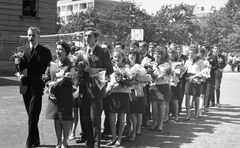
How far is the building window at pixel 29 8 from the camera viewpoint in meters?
30.4

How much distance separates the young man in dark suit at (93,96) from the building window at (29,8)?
983 inches

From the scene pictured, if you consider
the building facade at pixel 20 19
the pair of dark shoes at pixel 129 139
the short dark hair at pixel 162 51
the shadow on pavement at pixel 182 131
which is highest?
the building facade at pixel 20 19

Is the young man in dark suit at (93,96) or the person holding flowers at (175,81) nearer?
the young man in dark suit at (93,96)

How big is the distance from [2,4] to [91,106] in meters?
24.3

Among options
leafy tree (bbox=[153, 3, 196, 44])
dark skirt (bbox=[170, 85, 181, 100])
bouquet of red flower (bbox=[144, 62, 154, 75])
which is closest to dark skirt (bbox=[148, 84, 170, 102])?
bouquet of red flower (bbox=[144, 62, 154, 75])

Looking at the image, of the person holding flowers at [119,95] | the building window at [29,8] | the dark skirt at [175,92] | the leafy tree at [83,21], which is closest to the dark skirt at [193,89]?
the dark skirt at [175,92]

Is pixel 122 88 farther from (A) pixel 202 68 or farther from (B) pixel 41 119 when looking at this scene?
(A) pixel 202 68

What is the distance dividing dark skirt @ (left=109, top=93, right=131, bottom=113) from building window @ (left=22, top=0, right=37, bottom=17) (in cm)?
2482

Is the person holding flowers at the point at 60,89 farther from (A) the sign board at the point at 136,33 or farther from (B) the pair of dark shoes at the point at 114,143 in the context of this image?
(A) the sign board at the point at 136,33

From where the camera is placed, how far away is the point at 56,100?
6.64 meters

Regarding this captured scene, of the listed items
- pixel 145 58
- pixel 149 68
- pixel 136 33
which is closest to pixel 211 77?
pixel 145 58

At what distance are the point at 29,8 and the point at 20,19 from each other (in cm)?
154

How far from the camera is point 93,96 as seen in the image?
6.73 meters

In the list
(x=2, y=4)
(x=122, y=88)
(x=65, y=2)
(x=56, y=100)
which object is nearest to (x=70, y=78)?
(x=56, y=100)
